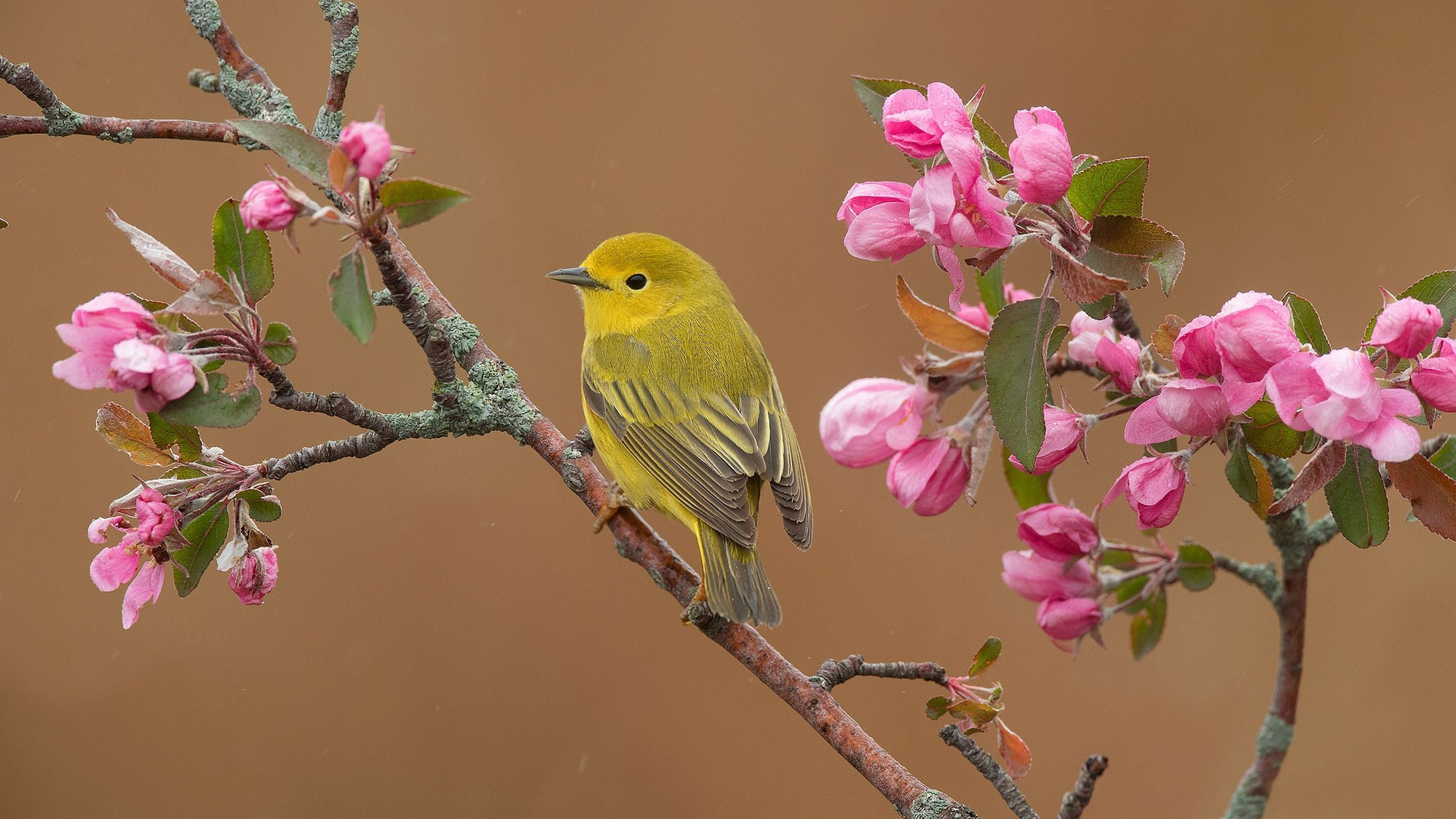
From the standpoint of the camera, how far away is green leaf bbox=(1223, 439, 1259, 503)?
3.47 ft

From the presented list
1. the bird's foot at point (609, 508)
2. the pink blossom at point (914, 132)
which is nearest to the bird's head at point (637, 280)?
the bird's foot at point (609, 508)

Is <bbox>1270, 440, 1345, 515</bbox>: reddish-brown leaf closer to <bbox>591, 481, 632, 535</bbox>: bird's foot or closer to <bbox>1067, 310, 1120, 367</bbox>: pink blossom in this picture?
<bbox>1067, 310, 1120, 367</bbox>: pink blossom

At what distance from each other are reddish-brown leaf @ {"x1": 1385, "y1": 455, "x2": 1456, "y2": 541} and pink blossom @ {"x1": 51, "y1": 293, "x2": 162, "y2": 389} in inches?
41.6

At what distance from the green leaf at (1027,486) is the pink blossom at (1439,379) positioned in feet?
1.82

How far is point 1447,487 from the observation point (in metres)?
0.94

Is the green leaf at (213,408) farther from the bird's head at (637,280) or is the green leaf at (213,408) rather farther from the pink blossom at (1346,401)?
the bird's head at (637,280)

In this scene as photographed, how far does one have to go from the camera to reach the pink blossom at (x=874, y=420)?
122 centimetres

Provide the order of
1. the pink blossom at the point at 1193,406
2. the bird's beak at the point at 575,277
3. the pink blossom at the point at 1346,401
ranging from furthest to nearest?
the bird's beak at the point at 575,277 → the pink blossom at the point at 1193,406 → the pink blossom at the point at 1346,401

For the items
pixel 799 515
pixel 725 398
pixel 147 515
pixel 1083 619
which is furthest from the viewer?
pixel 725 398

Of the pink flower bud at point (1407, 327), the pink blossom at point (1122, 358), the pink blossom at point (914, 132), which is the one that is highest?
the pink blossom at point (1122, 358)

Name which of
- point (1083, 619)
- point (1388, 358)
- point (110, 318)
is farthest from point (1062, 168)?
point (110, 318)

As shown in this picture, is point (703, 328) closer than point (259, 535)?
No

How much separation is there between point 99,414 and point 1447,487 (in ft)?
4.03

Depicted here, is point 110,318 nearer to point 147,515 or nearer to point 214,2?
point 147,515
